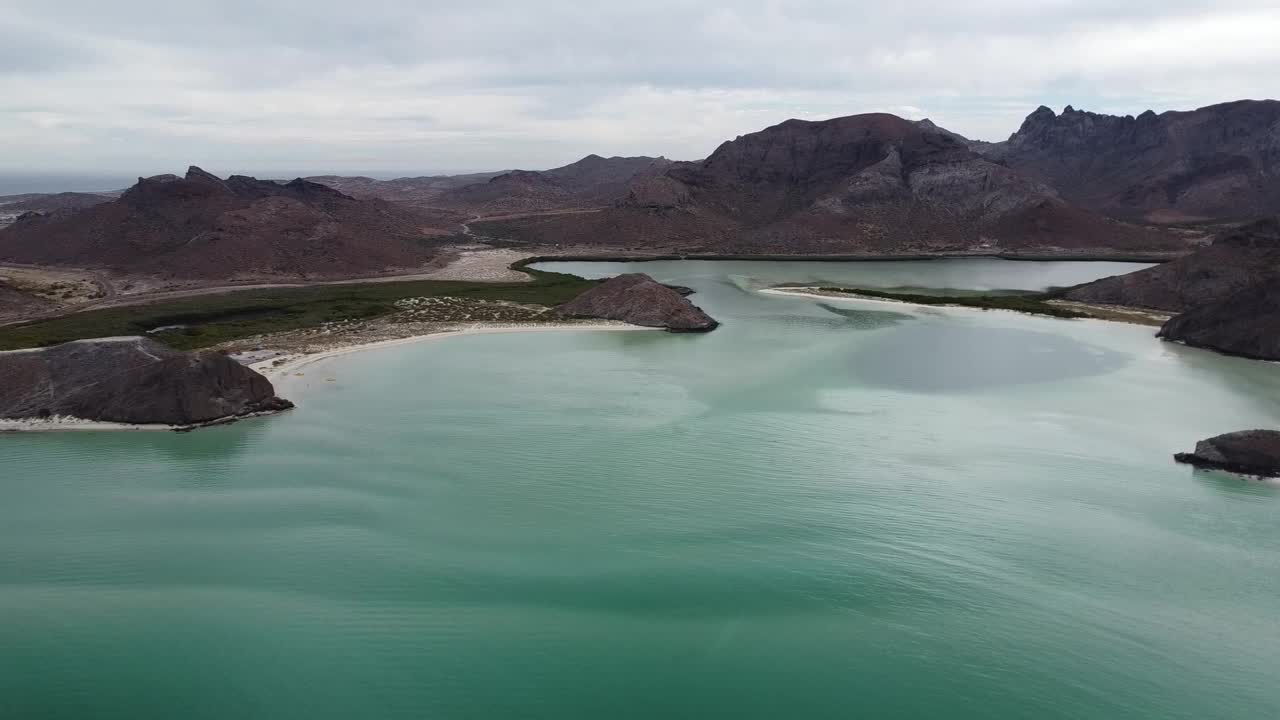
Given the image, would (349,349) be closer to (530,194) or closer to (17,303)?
(17,303)

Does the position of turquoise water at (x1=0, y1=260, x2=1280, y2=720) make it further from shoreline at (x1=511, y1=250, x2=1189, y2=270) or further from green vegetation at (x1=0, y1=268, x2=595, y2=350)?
shoreline at (x1=511, y1=250, x2=1189, y2=270)

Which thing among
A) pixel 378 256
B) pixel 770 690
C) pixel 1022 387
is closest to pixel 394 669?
pixel 770 690

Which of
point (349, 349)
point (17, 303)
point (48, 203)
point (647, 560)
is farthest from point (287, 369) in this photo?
point (48, 203)

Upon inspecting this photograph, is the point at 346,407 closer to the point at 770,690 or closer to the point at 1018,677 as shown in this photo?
the point at 770,690

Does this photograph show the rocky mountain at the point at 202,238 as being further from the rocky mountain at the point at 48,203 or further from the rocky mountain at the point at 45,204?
the rocky mountain at the point at 48,203

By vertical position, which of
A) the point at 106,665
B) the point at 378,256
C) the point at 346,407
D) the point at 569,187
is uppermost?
the point at 569,187

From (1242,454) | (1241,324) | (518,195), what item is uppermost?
(518,195)
